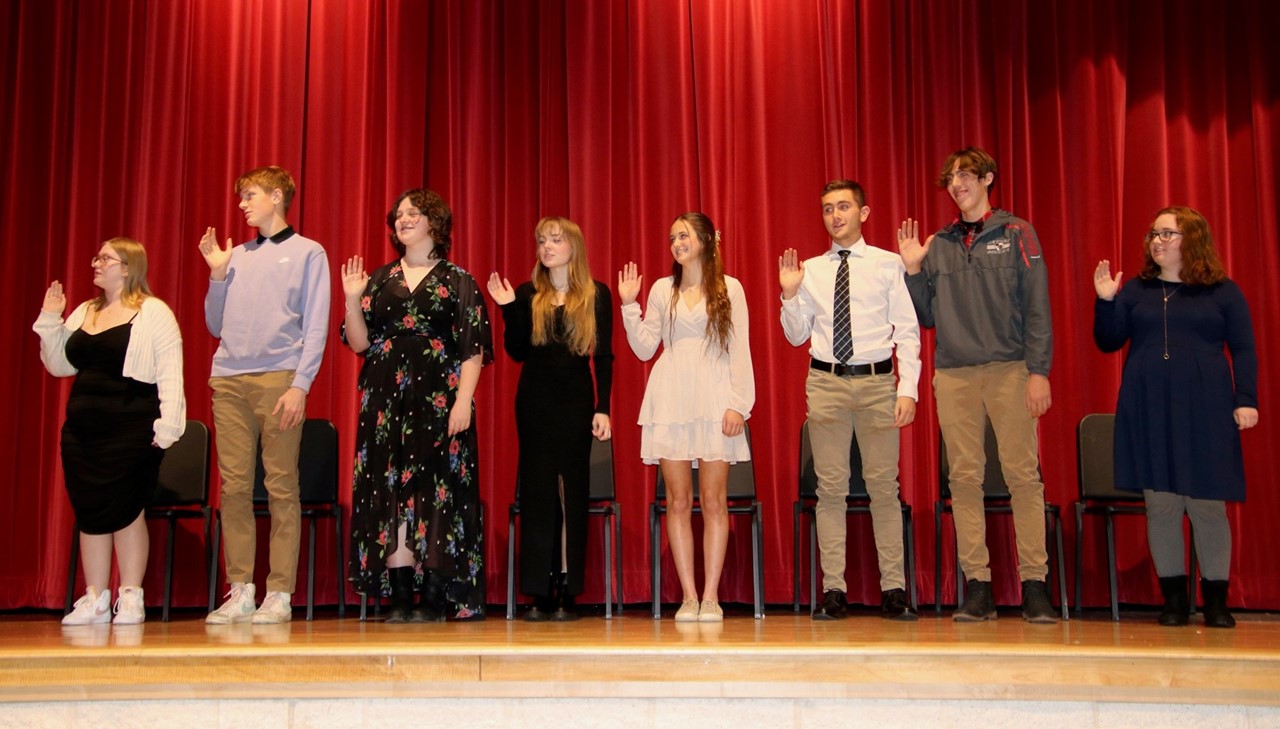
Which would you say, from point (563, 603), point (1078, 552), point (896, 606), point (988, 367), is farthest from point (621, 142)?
point (1078, 552)

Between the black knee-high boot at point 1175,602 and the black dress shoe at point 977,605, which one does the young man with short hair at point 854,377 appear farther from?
the black knee-high boot at point 1175,602

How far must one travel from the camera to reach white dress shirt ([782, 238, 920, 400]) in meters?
4.10

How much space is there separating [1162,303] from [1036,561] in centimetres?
109

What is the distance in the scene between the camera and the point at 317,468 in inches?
190

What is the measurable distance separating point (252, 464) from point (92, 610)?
850mm

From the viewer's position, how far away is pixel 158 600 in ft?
16.7

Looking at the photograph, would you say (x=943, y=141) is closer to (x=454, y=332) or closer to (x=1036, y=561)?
(x=1036, y=561)

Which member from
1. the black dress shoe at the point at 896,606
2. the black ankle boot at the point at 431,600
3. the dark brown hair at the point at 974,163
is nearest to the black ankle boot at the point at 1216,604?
the black dress shoe at the point at 896,606

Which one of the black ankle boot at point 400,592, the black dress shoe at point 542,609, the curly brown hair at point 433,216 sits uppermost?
the curly brown hair at point 433,216

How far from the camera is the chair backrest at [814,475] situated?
470 centimetres

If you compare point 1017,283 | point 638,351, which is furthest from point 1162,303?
point 638,351

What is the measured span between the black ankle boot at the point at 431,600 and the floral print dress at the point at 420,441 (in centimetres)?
4

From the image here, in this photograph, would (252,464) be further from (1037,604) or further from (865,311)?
(1037,604)

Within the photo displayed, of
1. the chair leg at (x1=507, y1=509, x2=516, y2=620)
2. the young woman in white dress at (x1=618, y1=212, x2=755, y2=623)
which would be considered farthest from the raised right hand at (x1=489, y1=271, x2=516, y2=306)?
the chair leg at (x1=507, y1=509, x2=516, y2=620)
